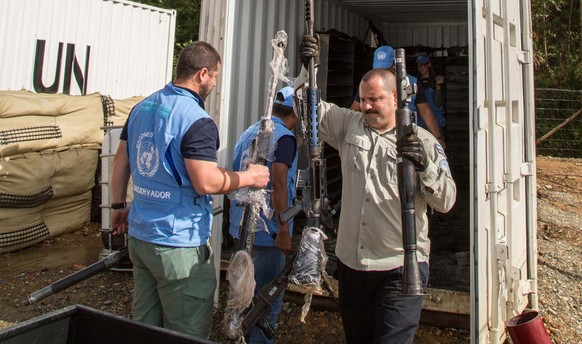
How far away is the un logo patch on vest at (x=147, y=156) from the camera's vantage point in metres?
2.66

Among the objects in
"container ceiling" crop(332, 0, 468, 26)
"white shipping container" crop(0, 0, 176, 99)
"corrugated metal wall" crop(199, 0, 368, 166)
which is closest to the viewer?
"corrugated metal wall" crop(199, 0, 368, 166)

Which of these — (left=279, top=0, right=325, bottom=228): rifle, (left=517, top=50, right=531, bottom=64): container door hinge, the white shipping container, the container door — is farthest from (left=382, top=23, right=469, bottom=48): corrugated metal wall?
(left=279, top=0, right=325, bottom=228): rifle

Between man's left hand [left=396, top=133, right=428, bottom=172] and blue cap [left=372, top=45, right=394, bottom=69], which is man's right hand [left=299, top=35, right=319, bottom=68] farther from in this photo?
blue cap [left=372, top=45, right=394, bottom=69]

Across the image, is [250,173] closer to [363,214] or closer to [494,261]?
[363,214]

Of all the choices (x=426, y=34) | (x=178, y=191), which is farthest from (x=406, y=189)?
(x=426, y=34)

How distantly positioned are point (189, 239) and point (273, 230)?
800 millimetres

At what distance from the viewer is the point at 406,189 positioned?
98.7 inches

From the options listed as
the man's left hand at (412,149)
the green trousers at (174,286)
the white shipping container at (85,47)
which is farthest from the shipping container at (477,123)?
the white shipping container at (85,47)

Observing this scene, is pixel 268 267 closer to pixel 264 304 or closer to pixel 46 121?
pixel 264 304

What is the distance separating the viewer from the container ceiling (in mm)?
7469

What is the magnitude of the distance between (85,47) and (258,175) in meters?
6.03

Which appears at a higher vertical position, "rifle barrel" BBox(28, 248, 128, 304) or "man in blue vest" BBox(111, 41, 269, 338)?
"man in blue vest" BBox(111, 41, 269, 338)

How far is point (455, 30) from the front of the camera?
9109 millimetres

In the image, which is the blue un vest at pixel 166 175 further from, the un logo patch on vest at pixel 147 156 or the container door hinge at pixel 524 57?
the container door hinge at pixel 524 57
